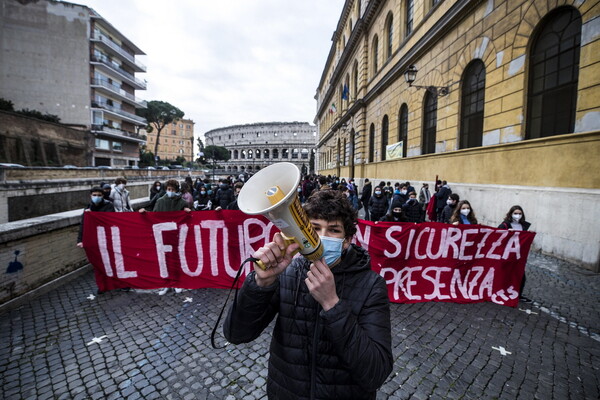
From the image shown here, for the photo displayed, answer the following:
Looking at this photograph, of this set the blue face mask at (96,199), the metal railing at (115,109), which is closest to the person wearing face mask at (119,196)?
the blue face mask at (96,199)

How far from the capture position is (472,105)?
977 cm

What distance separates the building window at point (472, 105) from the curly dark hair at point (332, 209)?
9.99 metres

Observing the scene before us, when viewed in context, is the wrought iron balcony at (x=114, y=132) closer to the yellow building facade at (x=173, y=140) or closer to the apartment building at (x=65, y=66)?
the apartment building at (x=65, y=66)

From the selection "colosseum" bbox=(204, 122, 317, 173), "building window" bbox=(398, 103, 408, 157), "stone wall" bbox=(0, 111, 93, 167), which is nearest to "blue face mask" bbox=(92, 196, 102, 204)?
"building window" bbox=(398, 103, 408, 157)

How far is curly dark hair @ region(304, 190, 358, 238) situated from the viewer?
1.49 m

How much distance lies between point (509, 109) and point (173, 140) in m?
88.1

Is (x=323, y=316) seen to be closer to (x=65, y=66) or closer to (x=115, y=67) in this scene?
(x=65, y=66)

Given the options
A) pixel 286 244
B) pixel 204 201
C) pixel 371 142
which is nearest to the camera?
pixel 286 244

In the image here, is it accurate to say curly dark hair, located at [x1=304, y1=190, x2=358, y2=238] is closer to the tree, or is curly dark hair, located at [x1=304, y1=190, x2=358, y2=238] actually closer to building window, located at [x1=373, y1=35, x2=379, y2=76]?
building window, located at [x1=373, y1=35, x2=379, y2=76]

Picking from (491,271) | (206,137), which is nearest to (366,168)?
(491,271)

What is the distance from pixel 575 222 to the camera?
5.94 m

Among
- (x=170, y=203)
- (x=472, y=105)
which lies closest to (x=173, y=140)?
(x=472, y=105)

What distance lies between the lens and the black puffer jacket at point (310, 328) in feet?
4.12

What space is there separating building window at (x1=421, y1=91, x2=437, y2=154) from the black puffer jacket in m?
12.6
